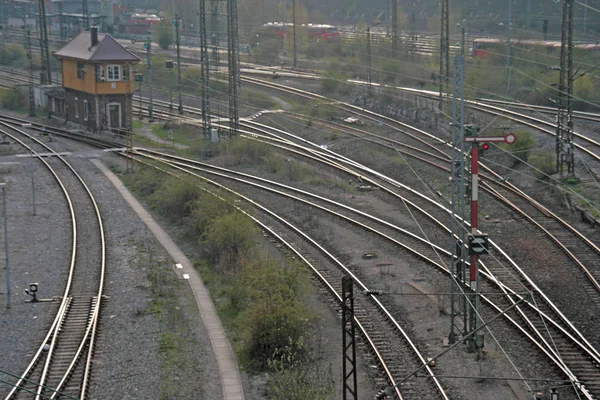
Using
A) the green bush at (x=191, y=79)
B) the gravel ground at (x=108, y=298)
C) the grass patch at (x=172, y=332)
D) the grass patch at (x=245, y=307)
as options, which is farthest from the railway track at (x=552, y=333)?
the green bush at (x=191, y=79)

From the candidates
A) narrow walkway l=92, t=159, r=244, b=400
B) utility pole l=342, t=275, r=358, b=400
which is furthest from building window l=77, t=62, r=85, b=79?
utility pole l=342, t=275, r=358, b=400

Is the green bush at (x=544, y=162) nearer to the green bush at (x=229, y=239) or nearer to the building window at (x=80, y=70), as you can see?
the green bush at (x=229, y=239)

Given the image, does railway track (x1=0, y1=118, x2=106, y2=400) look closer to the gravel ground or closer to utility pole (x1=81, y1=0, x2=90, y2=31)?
the gravel ground

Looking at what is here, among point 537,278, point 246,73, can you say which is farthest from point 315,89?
point 537,278

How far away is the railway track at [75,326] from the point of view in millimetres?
15312

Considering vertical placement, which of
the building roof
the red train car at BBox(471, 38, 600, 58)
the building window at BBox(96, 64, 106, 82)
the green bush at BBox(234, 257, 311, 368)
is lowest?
the green bush at BBox(234, 257, 311, 368)

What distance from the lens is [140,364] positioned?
16375 mm

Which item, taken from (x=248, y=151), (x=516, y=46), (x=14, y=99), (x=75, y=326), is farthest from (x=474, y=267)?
(x=14, y=99)

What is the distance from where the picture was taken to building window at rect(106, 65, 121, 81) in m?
42.0

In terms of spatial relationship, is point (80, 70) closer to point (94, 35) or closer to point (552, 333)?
point (94, 35)

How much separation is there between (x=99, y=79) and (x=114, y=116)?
204 cm

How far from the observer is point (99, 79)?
1649 inches

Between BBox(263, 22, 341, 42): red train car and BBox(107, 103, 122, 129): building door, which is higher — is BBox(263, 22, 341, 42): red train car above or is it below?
above

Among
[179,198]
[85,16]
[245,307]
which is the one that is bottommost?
[245,307]
